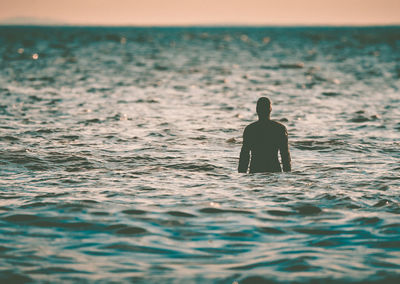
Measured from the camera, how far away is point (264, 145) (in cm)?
1228

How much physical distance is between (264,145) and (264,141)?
0.10 m

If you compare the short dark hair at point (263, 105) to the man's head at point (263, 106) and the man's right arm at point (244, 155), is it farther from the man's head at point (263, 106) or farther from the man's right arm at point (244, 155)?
the man's right arm at point (244, 155)

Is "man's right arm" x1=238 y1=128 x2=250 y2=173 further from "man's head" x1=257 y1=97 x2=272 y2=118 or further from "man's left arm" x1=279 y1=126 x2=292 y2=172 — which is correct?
"man's left arm" x1=279 y1=126 x2=292 y2=172

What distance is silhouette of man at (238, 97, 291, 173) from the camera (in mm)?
12055

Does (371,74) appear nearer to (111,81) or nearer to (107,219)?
(111,81)

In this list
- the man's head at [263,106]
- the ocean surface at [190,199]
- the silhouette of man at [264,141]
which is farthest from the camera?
the silhouette of man at [264,141]

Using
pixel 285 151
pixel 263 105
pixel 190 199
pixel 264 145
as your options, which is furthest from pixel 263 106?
pixel 190 199

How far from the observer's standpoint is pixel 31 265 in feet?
25.6

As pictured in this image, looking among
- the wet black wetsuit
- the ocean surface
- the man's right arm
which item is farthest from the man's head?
the ocean surface

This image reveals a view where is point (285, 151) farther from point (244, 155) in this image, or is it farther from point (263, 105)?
point (263, 105)

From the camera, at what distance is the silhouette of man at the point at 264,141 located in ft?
39.5

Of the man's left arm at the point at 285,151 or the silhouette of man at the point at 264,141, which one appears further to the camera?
the man's left arm at the point at 285,151

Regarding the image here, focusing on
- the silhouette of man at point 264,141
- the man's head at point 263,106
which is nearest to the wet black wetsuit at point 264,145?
the silhouette of man at point 264,141

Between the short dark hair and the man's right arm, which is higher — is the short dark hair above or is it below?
above
